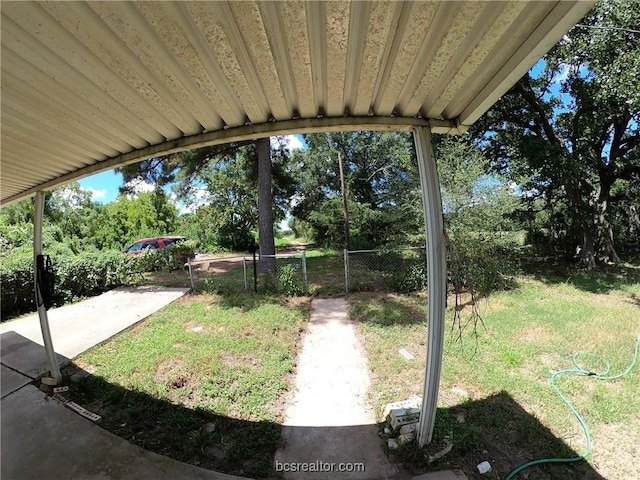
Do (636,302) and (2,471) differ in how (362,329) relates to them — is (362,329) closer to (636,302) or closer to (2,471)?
(2,471)

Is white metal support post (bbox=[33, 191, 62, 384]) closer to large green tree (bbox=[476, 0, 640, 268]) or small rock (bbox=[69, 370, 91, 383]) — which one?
small rock (bbox=[69, 370, 91, 383])

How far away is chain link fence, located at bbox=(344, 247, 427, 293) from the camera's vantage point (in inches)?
278

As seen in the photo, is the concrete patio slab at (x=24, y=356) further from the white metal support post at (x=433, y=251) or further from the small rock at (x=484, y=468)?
the small rock at (x=484, y=468)

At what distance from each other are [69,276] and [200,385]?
5957 millimetres

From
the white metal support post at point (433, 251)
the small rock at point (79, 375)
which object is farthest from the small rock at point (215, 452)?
the small rock at point (79, 375)

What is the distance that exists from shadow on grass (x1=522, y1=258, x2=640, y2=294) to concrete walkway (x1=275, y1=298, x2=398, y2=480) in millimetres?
6679

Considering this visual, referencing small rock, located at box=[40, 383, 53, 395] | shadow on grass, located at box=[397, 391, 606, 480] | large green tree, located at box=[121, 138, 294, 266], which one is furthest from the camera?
large green tree, located at box=[121, 138, 294, 266]

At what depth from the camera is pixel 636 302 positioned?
19.7ft

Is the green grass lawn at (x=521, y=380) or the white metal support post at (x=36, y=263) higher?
Result: the white metal support post at (x=36, y=263)

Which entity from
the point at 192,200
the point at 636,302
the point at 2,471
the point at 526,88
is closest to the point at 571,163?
the point at 526,88

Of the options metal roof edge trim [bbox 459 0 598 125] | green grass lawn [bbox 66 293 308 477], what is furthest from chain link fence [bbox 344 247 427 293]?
metal roof edge trim [bbox 459 0 598 125]

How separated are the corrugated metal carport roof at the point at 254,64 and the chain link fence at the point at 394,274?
5206mm

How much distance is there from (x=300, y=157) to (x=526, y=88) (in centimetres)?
1067

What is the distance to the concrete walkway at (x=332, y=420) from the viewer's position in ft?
7.52
